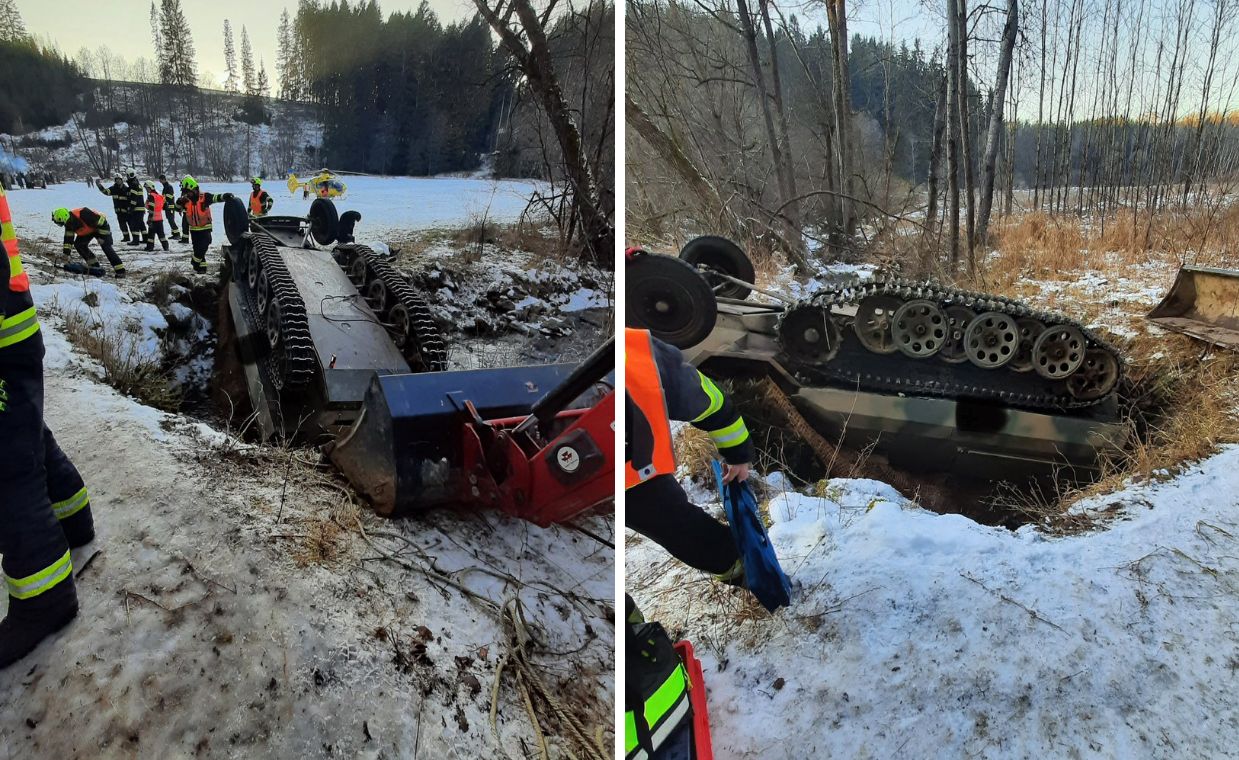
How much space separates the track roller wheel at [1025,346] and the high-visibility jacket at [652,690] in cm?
103

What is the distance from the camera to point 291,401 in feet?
6.30

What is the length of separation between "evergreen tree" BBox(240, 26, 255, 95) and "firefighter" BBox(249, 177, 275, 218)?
0.57 ft

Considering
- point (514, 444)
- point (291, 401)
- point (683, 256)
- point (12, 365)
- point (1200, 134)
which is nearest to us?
point (12, 365)

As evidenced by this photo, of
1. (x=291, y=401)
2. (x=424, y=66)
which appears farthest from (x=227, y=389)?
(x=424, y=66)

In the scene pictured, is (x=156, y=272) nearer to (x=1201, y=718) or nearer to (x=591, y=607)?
(x=591, y=607)

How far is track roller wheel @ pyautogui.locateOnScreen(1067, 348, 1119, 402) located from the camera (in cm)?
144

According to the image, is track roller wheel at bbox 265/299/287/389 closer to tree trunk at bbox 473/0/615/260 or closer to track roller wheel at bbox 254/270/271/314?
track roller wheel at bbox 254/270/271/314

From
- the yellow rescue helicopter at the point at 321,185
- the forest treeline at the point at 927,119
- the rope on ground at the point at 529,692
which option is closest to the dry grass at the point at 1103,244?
the forest treeline at the point at 927,119

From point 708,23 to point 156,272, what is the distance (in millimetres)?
992

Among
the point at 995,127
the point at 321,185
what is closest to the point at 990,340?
the point at 995,127

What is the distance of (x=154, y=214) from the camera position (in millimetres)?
1133

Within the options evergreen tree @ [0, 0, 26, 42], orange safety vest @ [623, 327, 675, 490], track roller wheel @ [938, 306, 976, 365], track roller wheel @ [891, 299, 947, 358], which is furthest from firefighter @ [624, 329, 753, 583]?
evergreen tree @ [0, 0, 26, 42]

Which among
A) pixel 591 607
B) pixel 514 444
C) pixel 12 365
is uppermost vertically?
pixel 12 365

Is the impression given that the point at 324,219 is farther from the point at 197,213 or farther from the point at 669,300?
the point at 669,300
